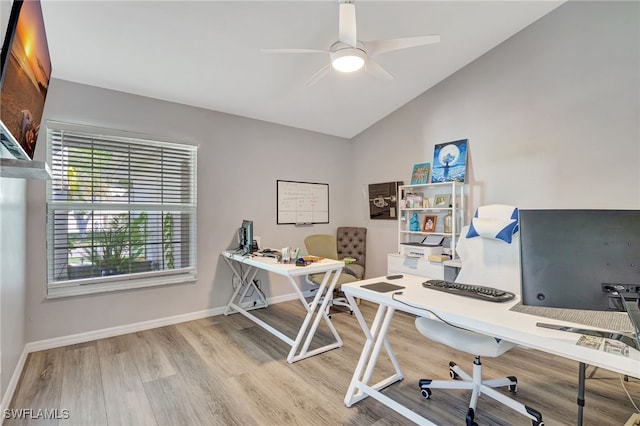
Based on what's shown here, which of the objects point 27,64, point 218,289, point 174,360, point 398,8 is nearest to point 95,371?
point 174,360

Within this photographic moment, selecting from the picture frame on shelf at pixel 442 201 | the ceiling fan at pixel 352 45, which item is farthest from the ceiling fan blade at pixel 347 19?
the picture frame on shelf at pixel 442 201

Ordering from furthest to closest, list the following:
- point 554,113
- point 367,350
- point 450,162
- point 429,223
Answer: point 429,223, point 450,162, point 554,113, point 367,350

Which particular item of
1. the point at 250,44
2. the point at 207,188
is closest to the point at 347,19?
the point at 250,44

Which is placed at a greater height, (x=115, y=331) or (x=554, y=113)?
(x=554, y=113)

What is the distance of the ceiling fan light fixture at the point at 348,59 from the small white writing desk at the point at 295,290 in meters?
1.68

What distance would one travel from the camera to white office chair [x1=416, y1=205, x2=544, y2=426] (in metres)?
1.76

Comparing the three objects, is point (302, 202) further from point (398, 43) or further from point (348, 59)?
point (398, 43)

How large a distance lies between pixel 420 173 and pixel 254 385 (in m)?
Answer: 3.07

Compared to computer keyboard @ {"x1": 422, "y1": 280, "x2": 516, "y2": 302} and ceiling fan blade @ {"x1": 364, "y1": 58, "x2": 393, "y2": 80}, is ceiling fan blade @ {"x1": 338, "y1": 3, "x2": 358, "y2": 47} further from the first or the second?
computer keyboard @ {"x1": 422, "y1": 280, "x2": 516, "y2": 302}

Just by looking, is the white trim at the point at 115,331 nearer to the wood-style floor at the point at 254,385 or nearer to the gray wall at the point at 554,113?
the wood-style floor at the point at 254,385

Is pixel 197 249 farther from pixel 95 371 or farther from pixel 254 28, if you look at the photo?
pixel 254 28

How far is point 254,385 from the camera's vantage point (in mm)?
2221

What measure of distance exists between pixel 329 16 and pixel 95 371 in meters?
3.44

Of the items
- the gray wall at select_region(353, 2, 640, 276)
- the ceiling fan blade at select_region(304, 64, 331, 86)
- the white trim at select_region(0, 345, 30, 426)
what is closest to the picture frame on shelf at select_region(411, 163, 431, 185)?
the gray wall at select_region(353, 2, 640, 276)
